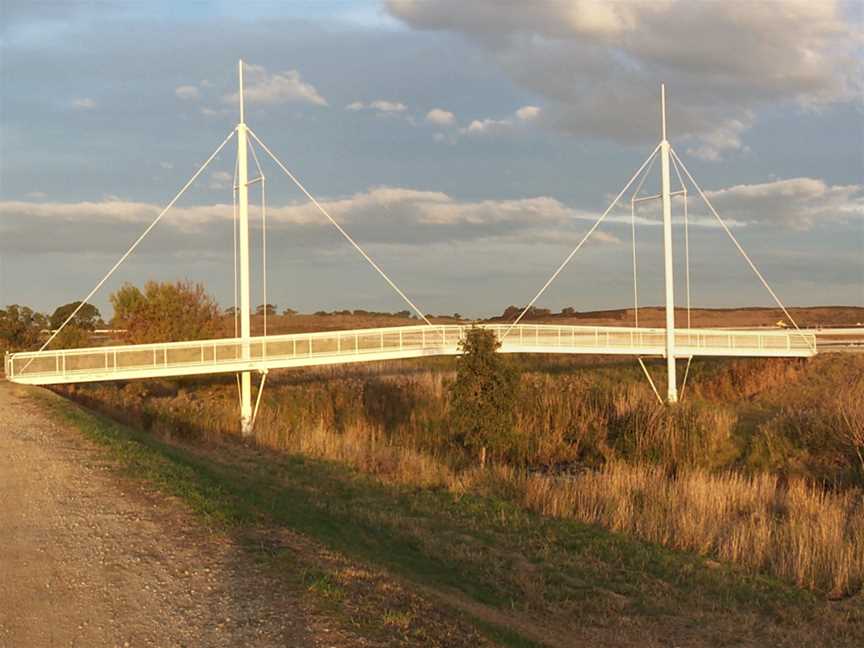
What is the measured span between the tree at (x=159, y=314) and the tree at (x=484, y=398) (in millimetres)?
17193

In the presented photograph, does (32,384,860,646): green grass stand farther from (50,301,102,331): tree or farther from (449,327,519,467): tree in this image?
(50,301,102,331): tree

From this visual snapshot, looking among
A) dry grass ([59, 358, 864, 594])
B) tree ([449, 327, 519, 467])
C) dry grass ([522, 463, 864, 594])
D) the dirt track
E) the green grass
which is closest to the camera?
the dirt track

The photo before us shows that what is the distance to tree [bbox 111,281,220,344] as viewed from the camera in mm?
→ 38750

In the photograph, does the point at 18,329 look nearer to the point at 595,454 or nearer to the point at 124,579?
the point at 595,454

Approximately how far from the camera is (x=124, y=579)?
943cm

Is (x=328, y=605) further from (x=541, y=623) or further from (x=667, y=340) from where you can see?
(x=667, y=340)

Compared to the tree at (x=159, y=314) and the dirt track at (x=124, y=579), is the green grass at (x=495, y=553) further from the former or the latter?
the tree at (x=159, y=314)

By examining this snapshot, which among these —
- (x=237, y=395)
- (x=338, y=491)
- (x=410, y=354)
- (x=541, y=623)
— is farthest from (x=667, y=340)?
(x=541, y=623)

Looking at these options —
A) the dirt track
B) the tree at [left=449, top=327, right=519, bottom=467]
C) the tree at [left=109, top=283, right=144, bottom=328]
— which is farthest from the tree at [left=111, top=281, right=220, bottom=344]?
the dirt track

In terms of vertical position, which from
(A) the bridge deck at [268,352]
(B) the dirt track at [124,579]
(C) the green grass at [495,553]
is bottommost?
(C) the green grass at [495,553]

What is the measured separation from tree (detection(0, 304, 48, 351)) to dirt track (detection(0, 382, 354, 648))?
33332 millimetres

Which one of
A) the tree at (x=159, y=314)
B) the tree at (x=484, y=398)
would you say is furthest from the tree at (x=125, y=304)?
the tree at (x=484, y=398)

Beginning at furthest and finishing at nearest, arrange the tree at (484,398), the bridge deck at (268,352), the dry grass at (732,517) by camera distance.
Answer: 1. the bridge deck at (268,352)
2. the tree at (484,398)
3. the dry grass at (732,517)

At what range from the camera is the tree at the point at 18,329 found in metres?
44.7
